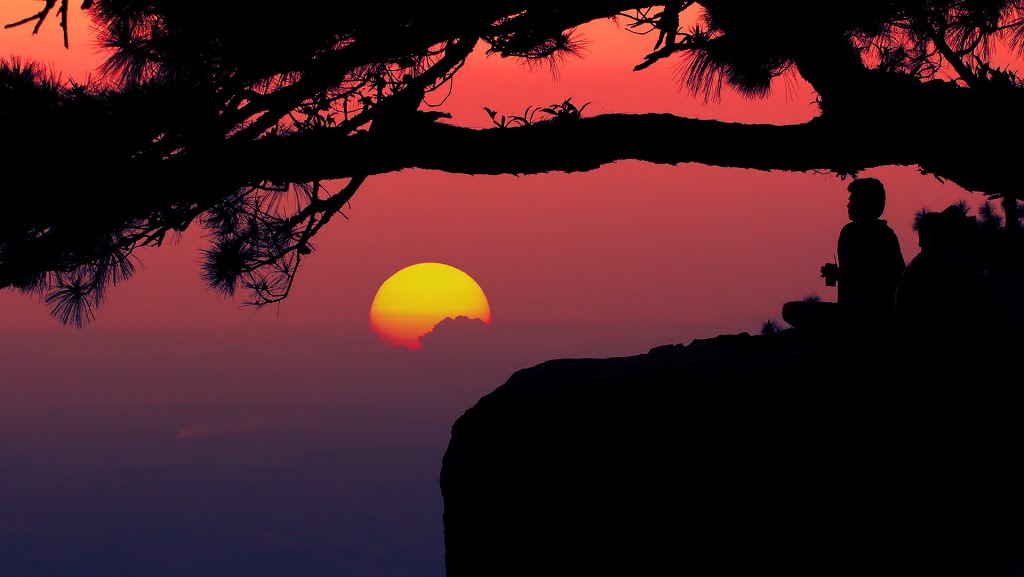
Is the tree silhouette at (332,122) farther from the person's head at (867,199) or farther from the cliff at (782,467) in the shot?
the cliff at (782,467)

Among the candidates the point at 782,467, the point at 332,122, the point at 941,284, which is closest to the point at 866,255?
the point at 941,284

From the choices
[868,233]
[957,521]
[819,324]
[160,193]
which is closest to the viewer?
[957,521]

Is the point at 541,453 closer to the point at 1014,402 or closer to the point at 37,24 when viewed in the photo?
the point at 1014,402

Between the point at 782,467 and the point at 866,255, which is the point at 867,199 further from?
the point at 782,467

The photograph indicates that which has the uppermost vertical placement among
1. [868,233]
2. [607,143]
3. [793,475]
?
[607,143]

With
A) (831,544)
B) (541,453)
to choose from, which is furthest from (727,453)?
(541,453)

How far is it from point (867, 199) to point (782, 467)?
5.66 feet

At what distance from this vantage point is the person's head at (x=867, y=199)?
5008 millimetres

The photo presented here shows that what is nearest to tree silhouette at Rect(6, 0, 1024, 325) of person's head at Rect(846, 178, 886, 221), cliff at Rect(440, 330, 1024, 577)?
person's head at Rect(846, 178, 886, 221)

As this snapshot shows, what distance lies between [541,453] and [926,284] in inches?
66.8

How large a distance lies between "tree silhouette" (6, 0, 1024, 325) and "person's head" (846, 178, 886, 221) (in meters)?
0.09

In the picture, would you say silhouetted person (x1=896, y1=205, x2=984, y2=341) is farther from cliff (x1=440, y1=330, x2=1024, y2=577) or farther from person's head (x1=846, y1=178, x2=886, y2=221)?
person's head (x1=846, y1=178, x2=886, y2=221)

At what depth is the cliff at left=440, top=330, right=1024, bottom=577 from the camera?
3.83 meters

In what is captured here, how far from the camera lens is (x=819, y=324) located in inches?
181
